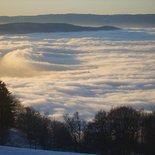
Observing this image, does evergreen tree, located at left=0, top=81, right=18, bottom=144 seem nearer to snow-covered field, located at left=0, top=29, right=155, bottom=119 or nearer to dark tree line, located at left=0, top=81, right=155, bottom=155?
dark tree line, located at left=0, top=81, right=155, bottom=155

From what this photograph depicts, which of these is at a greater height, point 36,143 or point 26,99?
point 26,99

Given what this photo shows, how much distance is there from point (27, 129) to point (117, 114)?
8677mm

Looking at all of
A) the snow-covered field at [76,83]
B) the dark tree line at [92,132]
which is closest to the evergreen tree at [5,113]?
the dark tree line at [92,132]

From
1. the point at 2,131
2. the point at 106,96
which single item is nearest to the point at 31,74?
the point at 106,96

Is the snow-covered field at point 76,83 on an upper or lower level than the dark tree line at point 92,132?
upper

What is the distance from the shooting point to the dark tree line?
38438 millimetres

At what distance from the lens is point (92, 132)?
42281 millimetres

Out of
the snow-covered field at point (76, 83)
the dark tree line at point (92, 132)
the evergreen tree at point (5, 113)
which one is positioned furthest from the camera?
the snow-covered field at point (76, 83)

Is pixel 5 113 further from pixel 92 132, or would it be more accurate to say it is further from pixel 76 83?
pixel 76 83

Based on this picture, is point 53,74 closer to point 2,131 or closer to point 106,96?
point 106,96

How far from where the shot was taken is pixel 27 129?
44.0 m

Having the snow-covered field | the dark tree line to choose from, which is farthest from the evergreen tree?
the snow-covered field

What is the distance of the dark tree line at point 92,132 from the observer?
126ft

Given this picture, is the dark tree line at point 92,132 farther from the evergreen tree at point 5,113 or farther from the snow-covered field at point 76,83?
the snow-covered field at point 76,83
